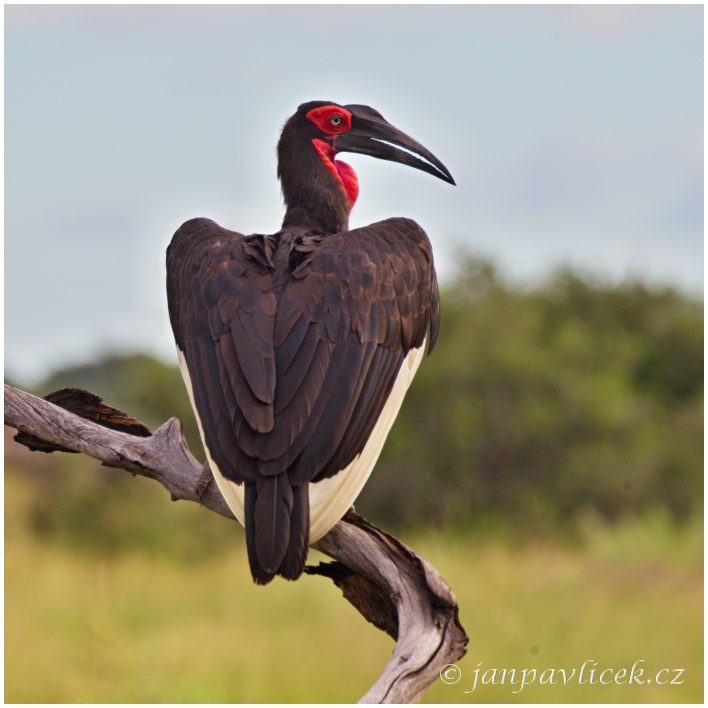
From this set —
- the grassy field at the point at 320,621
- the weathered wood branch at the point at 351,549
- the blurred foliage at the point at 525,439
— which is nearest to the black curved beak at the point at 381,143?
the weathered wood branch at the point at 351,549

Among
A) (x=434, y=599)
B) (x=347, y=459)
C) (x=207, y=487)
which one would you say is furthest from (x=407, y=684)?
(x=207, y=487)

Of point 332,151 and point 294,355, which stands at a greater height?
point 332,151

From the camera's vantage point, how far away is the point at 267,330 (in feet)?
12.3

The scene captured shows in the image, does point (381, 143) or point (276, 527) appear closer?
point (276, 527)

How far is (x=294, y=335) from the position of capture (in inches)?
148

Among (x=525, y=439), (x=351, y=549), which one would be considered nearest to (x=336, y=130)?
(x=351, y=549)

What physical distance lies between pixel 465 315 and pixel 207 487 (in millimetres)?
16271

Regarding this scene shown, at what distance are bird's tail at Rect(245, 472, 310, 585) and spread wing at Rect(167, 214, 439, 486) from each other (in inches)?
1.6

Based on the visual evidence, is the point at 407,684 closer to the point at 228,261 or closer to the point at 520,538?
the point at 228,261

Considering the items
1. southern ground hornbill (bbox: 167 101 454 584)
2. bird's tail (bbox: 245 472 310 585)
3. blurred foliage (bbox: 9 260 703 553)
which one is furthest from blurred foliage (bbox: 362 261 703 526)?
bird's tail (bbox: 245 472 310 585)

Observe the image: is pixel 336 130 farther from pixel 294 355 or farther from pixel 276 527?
pixel 276 527

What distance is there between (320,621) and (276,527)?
10.0 meters

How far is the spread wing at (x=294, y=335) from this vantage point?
11.7 ft

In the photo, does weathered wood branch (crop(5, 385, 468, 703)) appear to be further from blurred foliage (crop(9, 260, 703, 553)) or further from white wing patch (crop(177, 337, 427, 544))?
blurred foliage (crop(9, 260, 703, 553))
